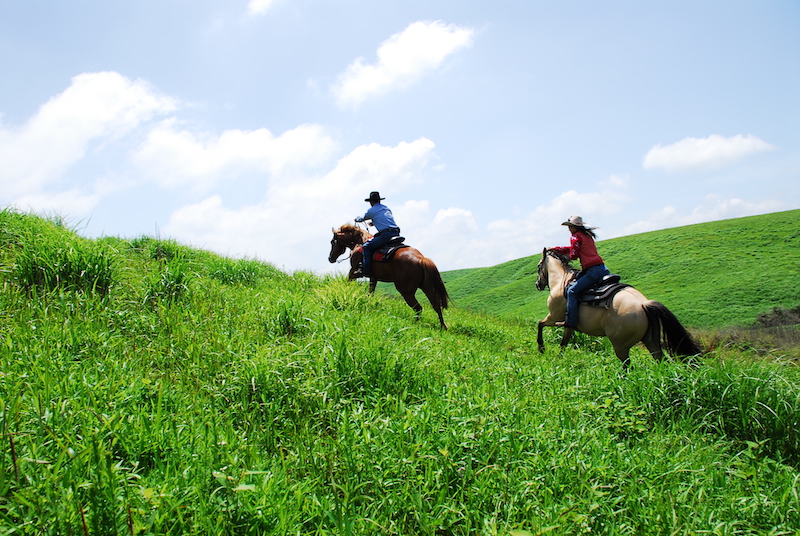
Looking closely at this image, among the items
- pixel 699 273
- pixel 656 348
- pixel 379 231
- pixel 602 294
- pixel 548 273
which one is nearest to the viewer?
pixel 656 348

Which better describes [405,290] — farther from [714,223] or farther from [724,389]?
[714,223]

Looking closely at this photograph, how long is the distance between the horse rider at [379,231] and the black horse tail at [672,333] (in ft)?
18.0

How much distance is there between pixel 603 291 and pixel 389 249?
14.8ft

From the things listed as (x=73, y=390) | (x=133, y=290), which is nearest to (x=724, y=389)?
(x=73, y=390)

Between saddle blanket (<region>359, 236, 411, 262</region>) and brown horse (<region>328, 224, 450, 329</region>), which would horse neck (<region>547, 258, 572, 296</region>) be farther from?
saddle blanket (<region>359, 236, 411, 262</region>)

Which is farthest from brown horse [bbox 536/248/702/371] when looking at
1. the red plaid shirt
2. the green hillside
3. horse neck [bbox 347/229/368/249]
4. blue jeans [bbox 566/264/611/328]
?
the green hillside

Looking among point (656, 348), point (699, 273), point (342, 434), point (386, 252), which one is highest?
point (386, 252)

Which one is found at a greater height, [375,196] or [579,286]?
[375,196]

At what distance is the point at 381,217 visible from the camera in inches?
388

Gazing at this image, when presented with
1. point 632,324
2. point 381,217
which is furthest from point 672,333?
point 381,217

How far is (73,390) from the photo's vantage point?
10.1 ft

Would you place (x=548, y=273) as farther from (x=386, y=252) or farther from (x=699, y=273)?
(x=699, y=273)

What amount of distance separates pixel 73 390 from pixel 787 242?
18.7 metres

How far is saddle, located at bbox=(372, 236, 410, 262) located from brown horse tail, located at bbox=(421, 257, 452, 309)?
2.74 feet
